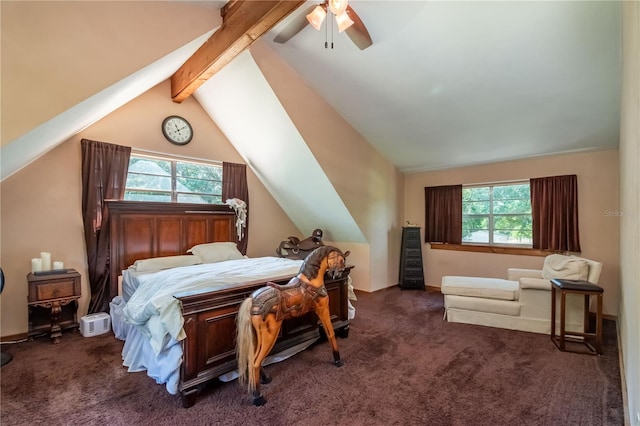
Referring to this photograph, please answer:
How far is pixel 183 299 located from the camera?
6.87 feet

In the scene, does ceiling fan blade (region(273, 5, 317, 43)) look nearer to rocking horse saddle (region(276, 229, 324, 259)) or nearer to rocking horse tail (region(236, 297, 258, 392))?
rocking horse tail (region(236, 297, 258, 392))

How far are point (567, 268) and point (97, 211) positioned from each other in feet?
18.9

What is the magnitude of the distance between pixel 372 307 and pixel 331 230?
5.67 ft

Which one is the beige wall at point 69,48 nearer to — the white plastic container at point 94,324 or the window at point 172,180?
the window at point 172,180

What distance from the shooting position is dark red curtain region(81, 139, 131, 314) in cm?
361

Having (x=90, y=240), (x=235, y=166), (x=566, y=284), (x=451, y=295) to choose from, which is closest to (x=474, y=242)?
(x=451, y=295)

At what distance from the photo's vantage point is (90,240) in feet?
11.8

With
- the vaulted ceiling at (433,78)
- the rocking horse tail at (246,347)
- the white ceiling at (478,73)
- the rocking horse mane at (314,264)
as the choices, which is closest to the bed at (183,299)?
the rocking horse tail at (246,347)

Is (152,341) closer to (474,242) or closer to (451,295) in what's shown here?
(451,295)

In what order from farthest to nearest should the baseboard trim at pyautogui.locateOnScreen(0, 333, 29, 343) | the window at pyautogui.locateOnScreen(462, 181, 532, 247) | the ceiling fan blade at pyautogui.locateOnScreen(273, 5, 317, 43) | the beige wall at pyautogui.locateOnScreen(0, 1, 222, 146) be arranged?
the window at pyautogui.locateOnScreen(462, 181, 532, 247) → the baseboard trim at pyautogui.locateOnScreen(0, 333, 29, 343) → the ceiling fan blade at pyautogui.locateOnScreen(273, 5, 317, 43) → the beige wall at pyautogui.locateOnScreen(0, 1, 222, 146)

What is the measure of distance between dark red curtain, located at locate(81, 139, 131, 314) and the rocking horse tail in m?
2.60

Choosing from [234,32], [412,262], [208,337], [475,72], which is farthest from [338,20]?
[412,262]

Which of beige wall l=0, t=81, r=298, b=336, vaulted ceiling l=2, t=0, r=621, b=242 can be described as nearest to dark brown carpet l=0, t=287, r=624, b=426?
beige wall l=0, t=81, r=298, b=336

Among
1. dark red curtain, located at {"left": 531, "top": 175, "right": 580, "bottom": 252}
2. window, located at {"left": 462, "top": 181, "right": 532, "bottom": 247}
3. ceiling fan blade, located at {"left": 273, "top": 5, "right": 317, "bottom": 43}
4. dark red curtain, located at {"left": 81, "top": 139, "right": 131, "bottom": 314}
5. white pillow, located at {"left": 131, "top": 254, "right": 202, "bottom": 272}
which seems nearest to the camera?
ceiling fan blade, located at {"left": 273, "top": 5, "right": 317, "bottom": 43}
